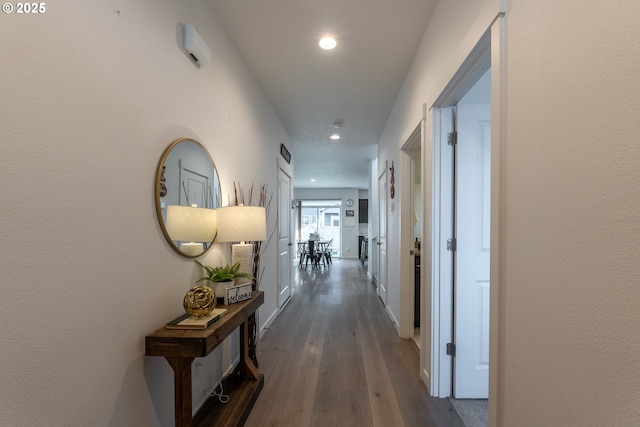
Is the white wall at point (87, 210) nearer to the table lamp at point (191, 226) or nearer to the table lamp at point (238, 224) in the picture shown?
the table lamp at point (191, 226)

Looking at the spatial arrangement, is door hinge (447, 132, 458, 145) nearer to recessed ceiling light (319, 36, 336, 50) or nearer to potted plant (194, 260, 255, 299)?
recessed ceiling light (319, 36, 336, 50)

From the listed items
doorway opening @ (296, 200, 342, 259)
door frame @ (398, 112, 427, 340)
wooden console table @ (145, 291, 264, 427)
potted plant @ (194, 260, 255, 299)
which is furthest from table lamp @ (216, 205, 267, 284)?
doorway opening @ (296, 200, 342, 259)

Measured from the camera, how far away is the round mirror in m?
1.47

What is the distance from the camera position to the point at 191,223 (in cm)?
172

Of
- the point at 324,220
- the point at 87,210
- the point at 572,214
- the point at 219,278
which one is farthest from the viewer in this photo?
the point at 324,220

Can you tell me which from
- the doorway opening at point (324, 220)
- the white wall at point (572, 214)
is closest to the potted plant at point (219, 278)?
the white wall at point (572, 214)

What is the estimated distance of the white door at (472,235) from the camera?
6.66ft

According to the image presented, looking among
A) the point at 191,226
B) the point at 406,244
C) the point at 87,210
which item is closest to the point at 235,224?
the point at 191,226

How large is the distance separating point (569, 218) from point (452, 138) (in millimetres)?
1392

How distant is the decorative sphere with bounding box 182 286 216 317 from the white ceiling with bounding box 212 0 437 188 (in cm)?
187

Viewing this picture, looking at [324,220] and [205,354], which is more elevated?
[324,220]

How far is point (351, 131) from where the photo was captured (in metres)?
4.68

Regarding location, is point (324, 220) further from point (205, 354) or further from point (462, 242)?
point (205, 354)

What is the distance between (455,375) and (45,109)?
259 cm
